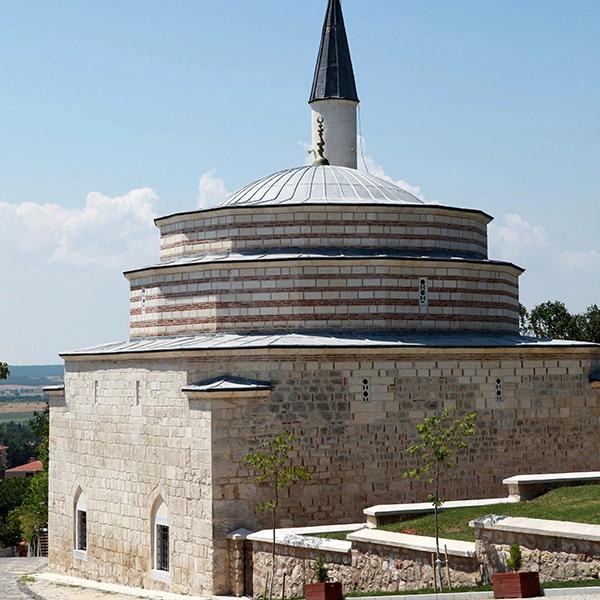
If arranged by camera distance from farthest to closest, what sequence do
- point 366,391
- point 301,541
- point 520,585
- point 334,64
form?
point 334,64
point 366,391
point 301,541
point 520,585

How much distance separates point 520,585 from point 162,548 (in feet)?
28.7

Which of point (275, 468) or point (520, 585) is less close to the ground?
point (275, 468)

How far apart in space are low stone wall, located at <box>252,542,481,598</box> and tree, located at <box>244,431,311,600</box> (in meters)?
0.84

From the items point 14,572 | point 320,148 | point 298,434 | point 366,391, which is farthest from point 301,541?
point 320,148

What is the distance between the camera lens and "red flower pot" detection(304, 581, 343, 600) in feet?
47.7

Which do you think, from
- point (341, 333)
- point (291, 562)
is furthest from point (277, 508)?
point (341, 333)

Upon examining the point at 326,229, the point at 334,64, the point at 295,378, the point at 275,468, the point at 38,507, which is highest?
the point at 334,64

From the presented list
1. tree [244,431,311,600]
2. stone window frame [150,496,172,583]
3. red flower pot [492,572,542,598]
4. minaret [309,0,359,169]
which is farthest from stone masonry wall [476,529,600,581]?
minaret [309,0,359,169]

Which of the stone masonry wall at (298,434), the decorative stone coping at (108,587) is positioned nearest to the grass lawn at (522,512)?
the stone masonry wall at (298,434)

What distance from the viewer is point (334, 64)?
95.6 ft

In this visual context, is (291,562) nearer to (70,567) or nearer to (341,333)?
(341,333)

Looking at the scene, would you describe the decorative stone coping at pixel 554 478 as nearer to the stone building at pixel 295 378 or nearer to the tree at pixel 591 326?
the stone building at pixel 295 378

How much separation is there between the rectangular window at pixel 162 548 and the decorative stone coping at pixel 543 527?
6.96m

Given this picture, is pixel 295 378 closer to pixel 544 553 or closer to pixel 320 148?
pixel 544 553
